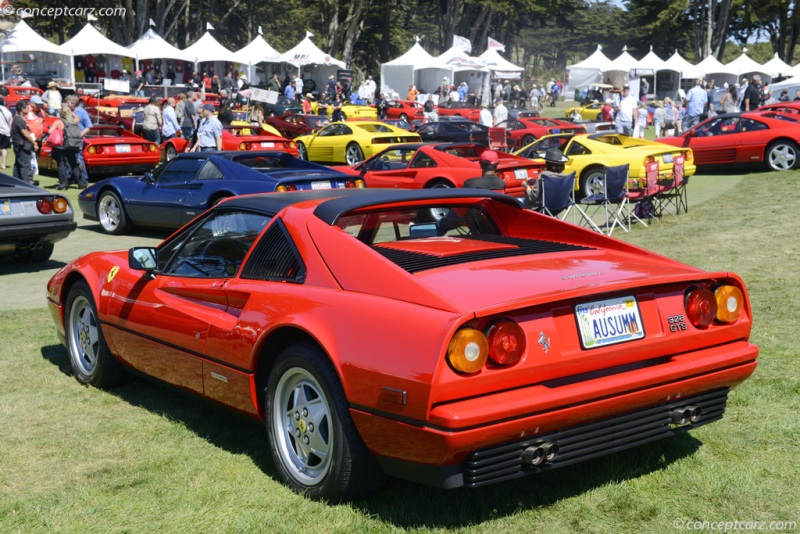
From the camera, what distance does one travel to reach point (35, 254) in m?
11.1

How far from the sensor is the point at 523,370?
3600 millimetres

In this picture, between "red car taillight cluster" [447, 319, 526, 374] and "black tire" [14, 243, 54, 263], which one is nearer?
"red car taillight cluster" [447, 319, 526, 374]

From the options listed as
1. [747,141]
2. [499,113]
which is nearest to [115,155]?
[747,141]

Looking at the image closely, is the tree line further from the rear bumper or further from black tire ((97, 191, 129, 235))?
the rear bumper

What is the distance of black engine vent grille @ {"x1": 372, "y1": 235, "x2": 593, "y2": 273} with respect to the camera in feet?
13.7

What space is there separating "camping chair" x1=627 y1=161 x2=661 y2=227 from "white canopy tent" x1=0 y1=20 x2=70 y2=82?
30500 mm

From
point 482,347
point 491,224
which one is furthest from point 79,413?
point 482,347

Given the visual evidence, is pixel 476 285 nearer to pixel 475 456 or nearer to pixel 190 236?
pixel 475 456

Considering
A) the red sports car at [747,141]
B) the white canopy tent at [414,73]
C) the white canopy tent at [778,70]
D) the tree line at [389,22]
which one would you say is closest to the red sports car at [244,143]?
the red sports car at [747,141]

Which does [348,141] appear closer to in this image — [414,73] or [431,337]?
[431,337]

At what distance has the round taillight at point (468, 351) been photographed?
3.48 m

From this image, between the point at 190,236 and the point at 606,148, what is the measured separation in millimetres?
13566

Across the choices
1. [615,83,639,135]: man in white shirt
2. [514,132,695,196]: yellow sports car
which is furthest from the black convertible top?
[615,83,639,135]: man in white shirt

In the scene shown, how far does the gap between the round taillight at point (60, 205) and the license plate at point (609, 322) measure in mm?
7893
